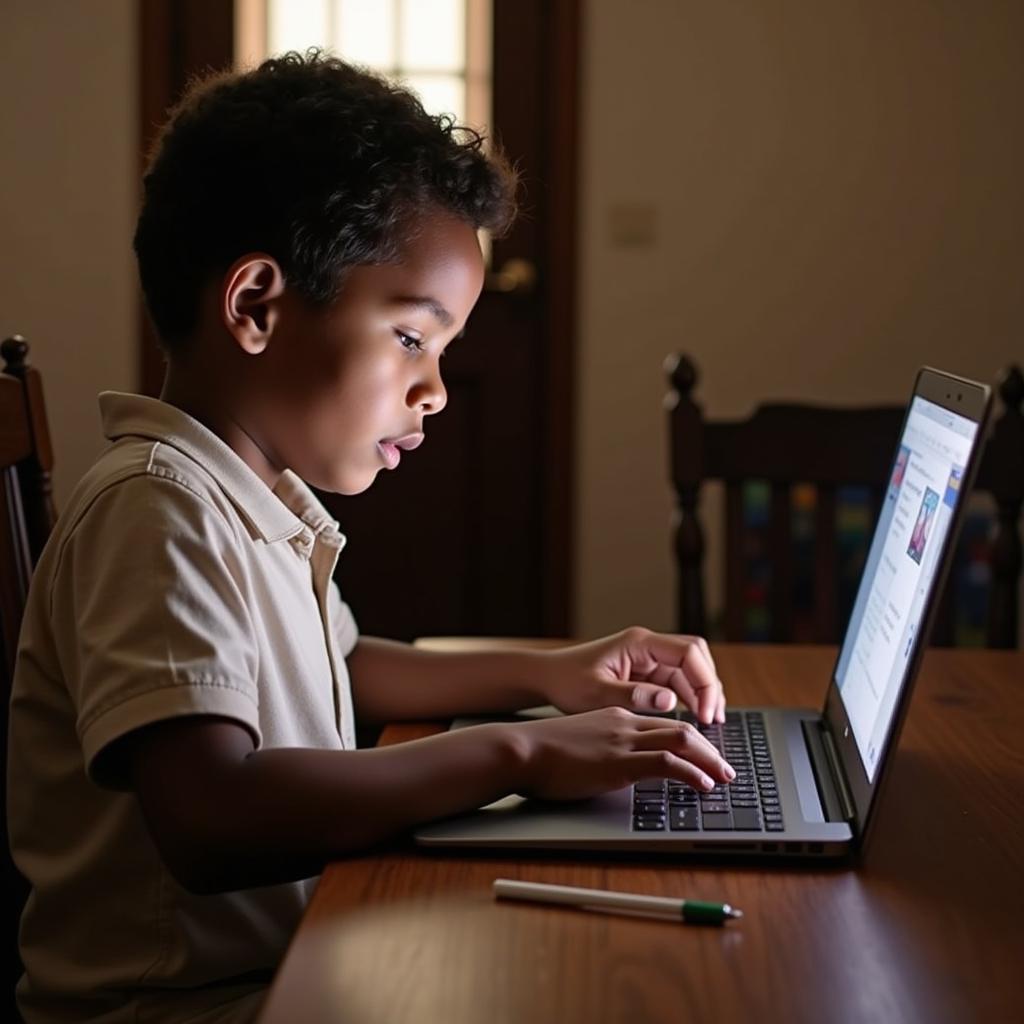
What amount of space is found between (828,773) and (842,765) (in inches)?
0.6

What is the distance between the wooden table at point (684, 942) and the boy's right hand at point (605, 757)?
6 centimetres

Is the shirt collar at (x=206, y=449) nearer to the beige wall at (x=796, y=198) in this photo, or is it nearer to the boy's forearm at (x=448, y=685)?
the boy's forearm at (x=448, y=685)

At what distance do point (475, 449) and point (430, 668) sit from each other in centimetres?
225

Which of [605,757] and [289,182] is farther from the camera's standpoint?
[289,182]

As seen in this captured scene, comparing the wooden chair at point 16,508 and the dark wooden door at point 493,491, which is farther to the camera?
the dark wooden door at point 493,491

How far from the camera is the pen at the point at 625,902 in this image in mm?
752

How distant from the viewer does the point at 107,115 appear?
3377 mm

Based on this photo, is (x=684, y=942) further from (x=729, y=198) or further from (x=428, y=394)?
(x=729, y=198)

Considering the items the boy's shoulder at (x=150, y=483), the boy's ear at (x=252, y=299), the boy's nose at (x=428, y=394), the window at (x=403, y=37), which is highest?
the window at (x=403, y=37)

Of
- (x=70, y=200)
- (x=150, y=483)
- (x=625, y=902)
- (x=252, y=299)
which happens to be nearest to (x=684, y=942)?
(x=625, y=902)

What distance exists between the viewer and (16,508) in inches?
49.4

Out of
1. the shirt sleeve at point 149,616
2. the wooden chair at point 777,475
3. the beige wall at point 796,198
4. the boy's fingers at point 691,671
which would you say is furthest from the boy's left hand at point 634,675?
the beige wall at point 796,198

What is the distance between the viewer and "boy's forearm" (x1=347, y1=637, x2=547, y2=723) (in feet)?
4.00

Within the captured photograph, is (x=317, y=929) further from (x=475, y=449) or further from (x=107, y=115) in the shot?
(x=107, y=115)
